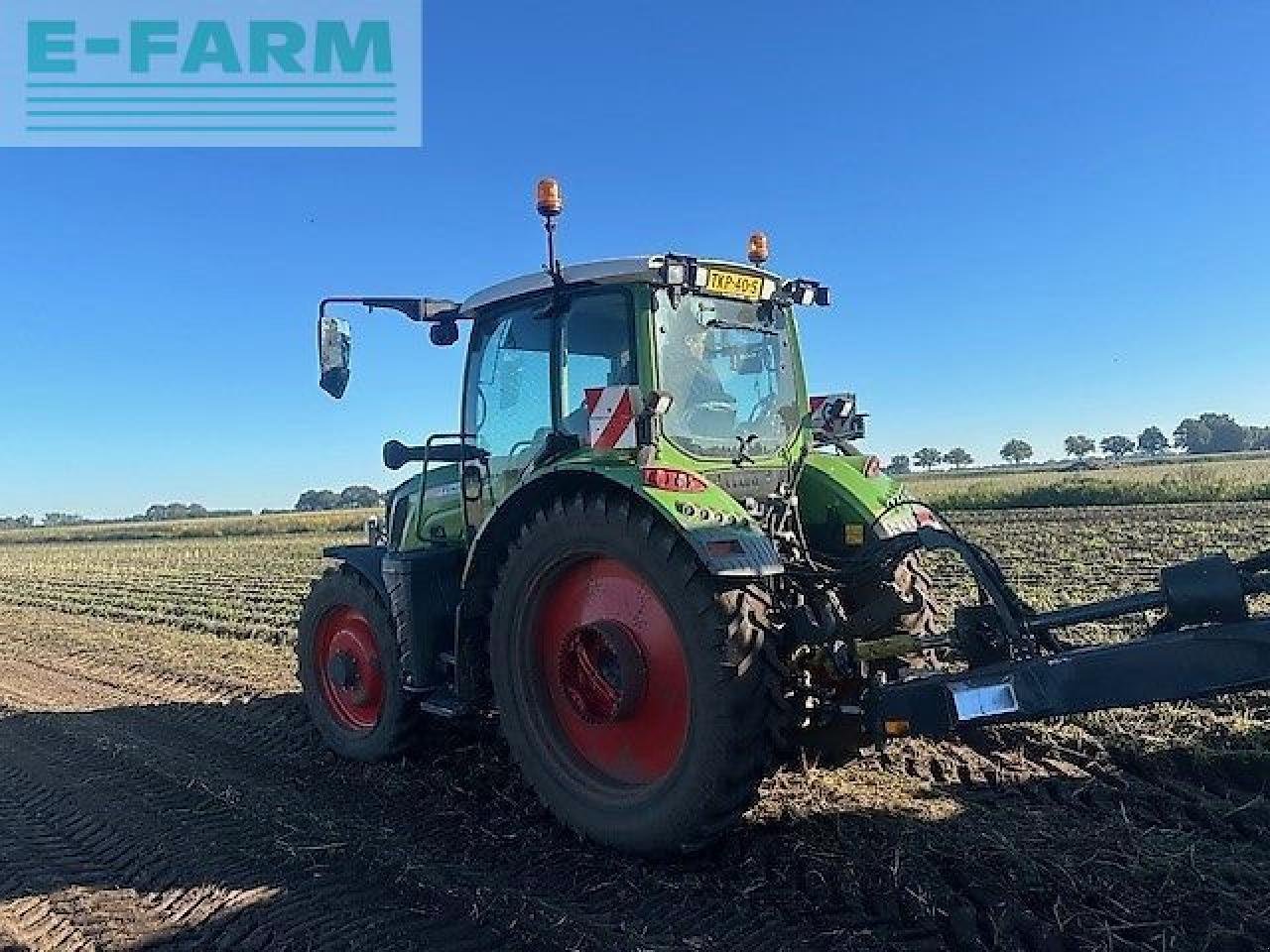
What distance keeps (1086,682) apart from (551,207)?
318 centimetres

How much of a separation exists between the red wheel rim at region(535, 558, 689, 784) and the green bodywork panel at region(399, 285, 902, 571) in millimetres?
395

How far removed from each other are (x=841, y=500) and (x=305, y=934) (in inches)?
121

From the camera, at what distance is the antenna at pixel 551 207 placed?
475 centimetres

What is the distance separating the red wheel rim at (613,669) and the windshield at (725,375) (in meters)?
0.81

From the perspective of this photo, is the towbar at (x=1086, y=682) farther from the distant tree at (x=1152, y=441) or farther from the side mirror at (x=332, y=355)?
the distant tree at (x=1152, y=441)

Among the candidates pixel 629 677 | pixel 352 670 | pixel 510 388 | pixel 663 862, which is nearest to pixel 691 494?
pixel 629 677

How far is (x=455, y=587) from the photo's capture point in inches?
212

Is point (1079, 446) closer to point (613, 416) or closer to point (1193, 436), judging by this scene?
point (1193, 436)

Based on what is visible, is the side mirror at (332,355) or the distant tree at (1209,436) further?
the distant tree at (1209,436)

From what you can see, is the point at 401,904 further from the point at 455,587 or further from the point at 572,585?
the point at 455,587

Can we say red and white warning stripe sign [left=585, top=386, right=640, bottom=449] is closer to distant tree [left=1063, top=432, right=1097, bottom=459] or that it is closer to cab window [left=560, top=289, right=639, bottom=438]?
cab window [left=560, top=289, right=639, bottom=438]

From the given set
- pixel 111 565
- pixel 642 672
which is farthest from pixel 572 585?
pixel 111 565

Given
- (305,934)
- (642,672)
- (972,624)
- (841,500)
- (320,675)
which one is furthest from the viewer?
(320,675)

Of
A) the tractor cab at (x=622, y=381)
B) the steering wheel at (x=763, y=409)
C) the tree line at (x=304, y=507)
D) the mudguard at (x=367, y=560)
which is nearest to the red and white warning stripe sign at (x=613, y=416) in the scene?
the tractor cab at (x=622, y=381)
